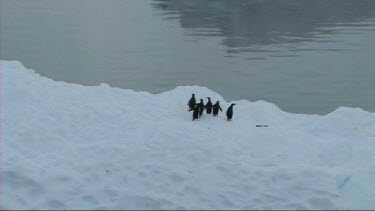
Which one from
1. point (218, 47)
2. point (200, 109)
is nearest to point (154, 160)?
point (200, 109)

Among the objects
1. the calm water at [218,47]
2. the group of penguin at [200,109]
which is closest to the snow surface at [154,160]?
the group of penguin at [200,109]

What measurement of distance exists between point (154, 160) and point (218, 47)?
37.1 m

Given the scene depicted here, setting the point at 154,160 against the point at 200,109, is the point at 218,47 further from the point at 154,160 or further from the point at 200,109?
the point at 154,160

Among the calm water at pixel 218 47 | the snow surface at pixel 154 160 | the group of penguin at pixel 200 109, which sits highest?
the calm water at pixel 218 47

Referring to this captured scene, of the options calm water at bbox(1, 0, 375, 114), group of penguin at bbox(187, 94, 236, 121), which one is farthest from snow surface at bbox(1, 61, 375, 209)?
calm water at bbox(1, 0, 375, 114)

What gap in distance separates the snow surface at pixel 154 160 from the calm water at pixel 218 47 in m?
4.99

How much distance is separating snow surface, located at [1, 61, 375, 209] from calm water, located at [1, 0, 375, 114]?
499 cm

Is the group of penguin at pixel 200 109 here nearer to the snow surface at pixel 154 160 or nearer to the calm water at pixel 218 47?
the snow surface at pixel 154 160

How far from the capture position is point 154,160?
1166cm

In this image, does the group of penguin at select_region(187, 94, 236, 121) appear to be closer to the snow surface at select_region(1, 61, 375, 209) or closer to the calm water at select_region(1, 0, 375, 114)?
the snow surface at select_region(1, 61, 375, 209)

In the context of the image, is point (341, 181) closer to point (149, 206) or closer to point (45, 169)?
point (149, 206)

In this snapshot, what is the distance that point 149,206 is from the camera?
407 inches

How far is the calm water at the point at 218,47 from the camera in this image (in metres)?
35.6

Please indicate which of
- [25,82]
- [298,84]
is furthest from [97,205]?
[298,84]
